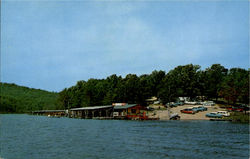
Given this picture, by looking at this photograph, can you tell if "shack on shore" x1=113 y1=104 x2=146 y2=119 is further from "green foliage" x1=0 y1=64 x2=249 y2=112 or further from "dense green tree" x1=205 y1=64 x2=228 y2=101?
"dense green tree" x1=205 y1=64 x2=228 y2=101

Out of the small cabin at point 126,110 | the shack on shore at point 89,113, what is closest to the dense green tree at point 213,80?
the small cabin at point 126,110

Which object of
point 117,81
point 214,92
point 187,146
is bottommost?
point 187,146

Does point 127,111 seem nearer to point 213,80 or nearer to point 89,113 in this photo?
point 89,113

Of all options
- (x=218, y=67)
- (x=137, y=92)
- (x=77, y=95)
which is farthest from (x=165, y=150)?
(x=77, y=95)

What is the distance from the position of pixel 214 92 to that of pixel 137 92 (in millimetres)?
35292

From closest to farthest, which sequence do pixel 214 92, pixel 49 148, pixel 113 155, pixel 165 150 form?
pixel 113 155 → pixel 165 150 → pixel 49 148 → pixel 214 92

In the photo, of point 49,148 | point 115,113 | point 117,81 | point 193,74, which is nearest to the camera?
point 49,148

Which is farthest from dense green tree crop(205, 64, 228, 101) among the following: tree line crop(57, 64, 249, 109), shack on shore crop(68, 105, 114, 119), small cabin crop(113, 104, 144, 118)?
shack on shore crop(68, 105, 114, 119)

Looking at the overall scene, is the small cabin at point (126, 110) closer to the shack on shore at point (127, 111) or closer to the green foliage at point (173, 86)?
the shack on shore at point (127, 111)

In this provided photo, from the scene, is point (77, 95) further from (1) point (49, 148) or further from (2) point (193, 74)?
(1) point (49, 148)

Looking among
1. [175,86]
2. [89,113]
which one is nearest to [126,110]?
[175,86]

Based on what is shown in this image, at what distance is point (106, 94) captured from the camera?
434ft

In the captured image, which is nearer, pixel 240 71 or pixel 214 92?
pixel 214 92

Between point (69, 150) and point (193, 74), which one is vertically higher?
point (193, 74)
